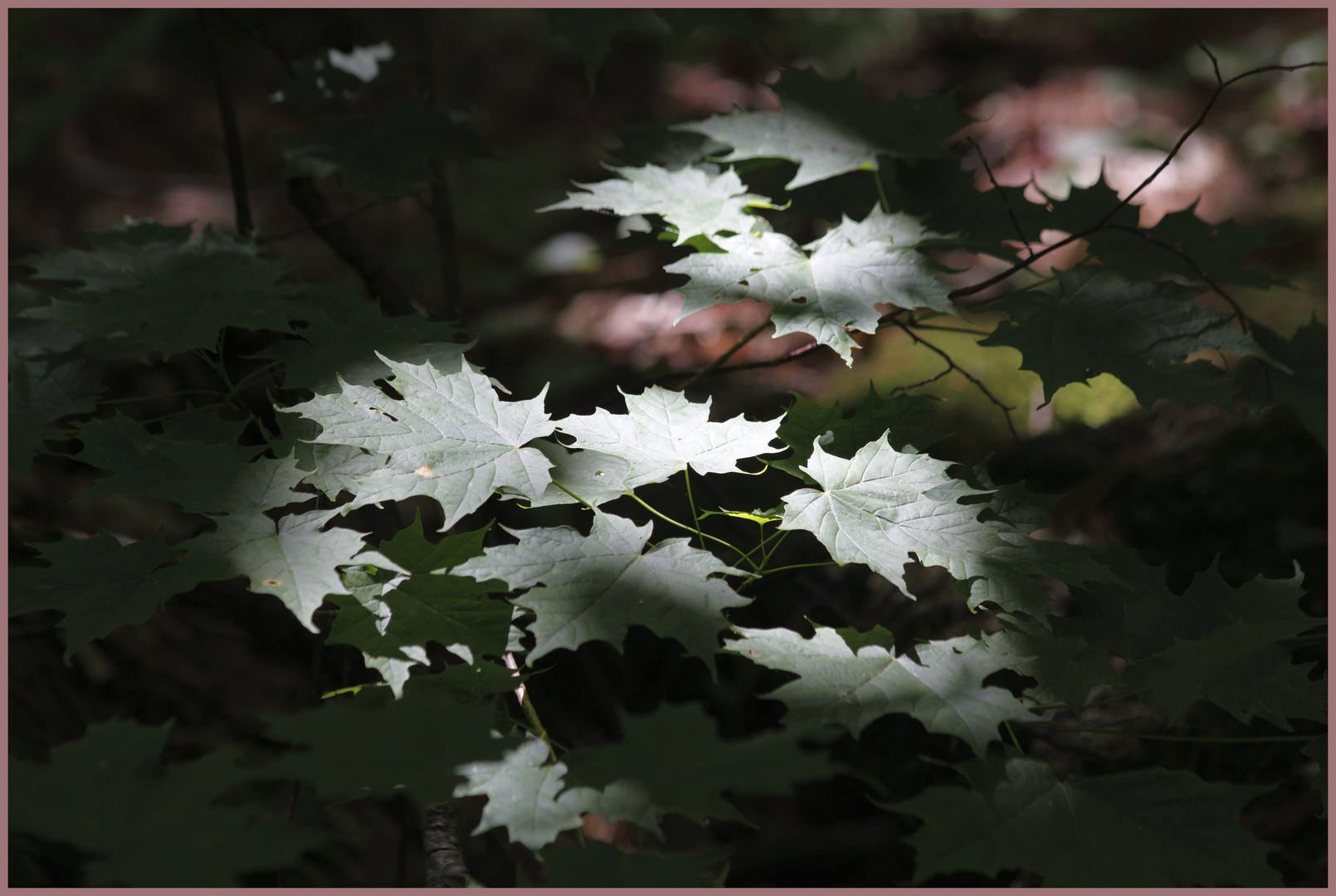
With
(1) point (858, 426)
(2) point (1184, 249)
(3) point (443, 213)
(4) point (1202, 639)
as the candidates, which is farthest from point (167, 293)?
(2) point (1184, 249)

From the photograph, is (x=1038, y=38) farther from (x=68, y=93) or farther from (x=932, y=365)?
Answer: (x=68, y=93)

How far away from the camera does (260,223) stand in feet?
16.0

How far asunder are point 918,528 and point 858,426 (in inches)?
10.2

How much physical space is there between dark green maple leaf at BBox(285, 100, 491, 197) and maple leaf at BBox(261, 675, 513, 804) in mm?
1182

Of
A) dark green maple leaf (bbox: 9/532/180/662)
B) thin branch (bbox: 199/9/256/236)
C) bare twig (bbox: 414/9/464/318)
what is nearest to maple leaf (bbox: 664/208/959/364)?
dark green maple leaf (bbox: 9/532/180/662)

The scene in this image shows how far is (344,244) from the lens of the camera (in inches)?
68.8

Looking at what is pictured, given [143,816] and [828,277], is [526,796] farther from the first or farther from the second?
[828,277]

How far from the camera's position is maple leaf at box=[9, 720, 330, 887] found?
67 cm

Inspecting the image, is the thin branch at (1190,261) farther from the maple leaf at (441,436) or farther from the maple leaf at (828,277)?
the maple leaf at (441,436)

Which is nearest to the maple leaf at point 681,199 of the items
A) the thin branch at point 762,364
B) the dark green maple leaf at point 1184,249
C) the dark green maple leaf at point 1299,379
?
the thin branch at point 762,364

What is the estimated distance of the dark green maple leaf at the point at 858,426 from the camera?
1.17 meters

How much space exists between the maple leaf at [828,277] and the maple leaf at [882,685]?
37 centimetres

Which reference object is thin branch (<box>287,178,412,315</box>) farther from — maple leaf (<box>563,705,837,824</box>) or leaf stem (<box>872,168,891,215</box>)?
maple leaf (<box>563,705,837,824</box>)

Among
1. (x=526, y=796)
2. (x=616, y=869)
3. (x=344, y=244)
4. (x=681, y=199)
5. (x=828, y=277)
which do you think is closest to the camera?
(x=616, y=869)
